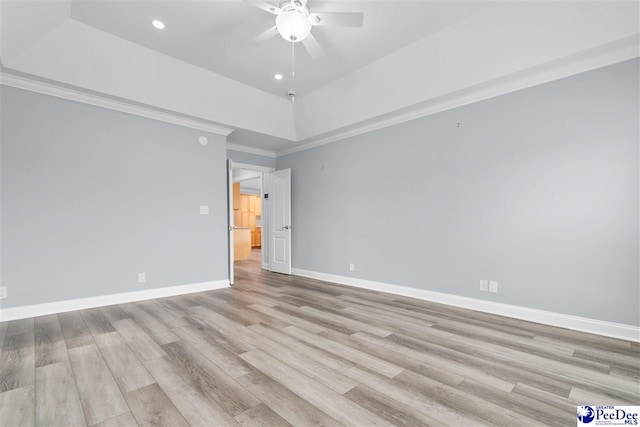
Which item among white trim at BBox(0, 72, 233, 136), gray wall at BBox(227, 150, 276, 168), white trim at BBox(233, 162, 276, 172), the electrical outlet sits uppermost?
white trim at BBox(0, 72, 233, 136)

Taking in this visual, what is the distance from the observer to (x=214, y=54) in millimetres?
3641

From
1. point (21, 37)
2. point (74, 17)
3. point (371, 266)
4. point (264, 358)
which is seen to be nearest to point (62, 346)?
point (264, 358)

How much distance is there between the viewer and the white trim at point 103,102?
3212 millimetres

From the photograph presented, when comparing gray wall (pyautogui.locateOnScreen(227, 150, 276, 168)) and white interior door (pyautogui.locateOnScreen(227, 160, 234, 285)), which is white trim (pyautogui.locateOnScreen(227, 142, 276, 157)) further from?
white interior door (pyautogui.locateOnScreen(227, 160, 234, 285))

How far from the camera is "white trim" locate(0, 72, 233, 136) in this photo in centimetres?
321

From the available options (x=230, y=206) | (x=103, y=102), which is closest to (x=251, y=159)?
(x=230, y=206)

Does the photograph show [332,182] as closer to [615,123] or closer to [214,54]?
[214,54]

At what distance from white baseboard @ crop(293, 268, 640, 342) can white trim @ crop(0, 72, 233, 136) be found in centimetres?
381

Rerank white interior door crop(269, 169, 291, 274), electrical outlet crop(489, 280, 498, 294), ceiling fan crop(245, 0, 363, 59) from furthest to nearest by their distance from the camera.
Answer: white interior door crop(269, 169, 291, 274), electrical outlet crop(489, 280, 498, 294), ceiling fan crop(245, 0, 363, 59)

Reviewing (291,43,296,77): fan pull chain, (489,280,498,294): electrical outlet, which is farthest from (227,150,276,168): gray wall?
(489,280,498,294): electrical outlet

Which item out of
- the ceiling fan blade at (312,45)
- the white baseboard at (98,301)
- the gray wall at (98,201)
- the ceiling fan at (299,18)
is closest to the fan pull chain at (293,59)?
the ceiling fan blade at (312,45)

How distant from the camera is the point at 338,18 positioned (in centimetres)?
248

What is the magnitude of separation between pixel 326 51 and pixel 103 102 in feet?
10.1

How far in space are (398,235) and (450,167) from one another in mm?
1260
